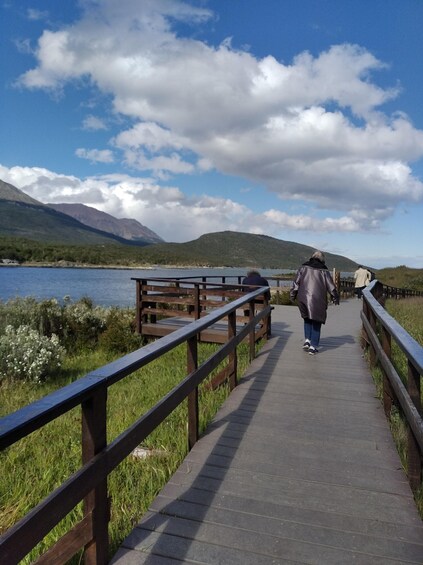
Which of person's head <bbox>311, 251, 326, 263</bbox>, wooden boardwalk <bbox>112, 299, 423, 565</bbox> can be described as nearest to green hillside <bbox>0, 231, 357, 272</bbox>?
person's head <bbox>311, 251, 326, 263</bbox>

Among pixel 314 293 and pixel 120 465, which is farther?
pixel 314 293

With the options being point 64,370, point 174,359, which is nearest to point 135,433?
point 174,359

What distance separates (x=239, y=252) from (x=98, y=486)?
174 meters

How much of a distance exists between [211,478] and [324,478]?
817 millimetres

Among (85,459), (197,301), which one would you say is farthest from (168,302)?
(85,459)

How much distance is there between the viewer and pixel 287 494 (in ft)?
10.2

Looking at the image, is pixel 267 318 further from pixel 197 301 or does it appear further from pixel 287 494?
pixel 287 494

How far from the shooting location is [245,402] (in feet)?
16.6

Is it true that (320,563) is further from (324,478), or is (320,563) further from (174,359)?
(174,359)

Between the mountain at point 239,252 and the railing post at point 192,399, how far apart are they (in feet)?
415

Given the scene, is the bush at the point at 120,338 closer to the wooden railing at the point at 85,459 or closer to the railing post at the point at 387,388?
the railing post at the point at 387,388

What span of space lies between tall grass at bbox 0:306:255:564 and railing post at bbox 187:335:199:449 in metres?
0.10

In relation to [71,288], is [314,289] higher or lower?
higher

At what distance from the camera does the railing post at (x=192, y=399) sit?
150 inches
